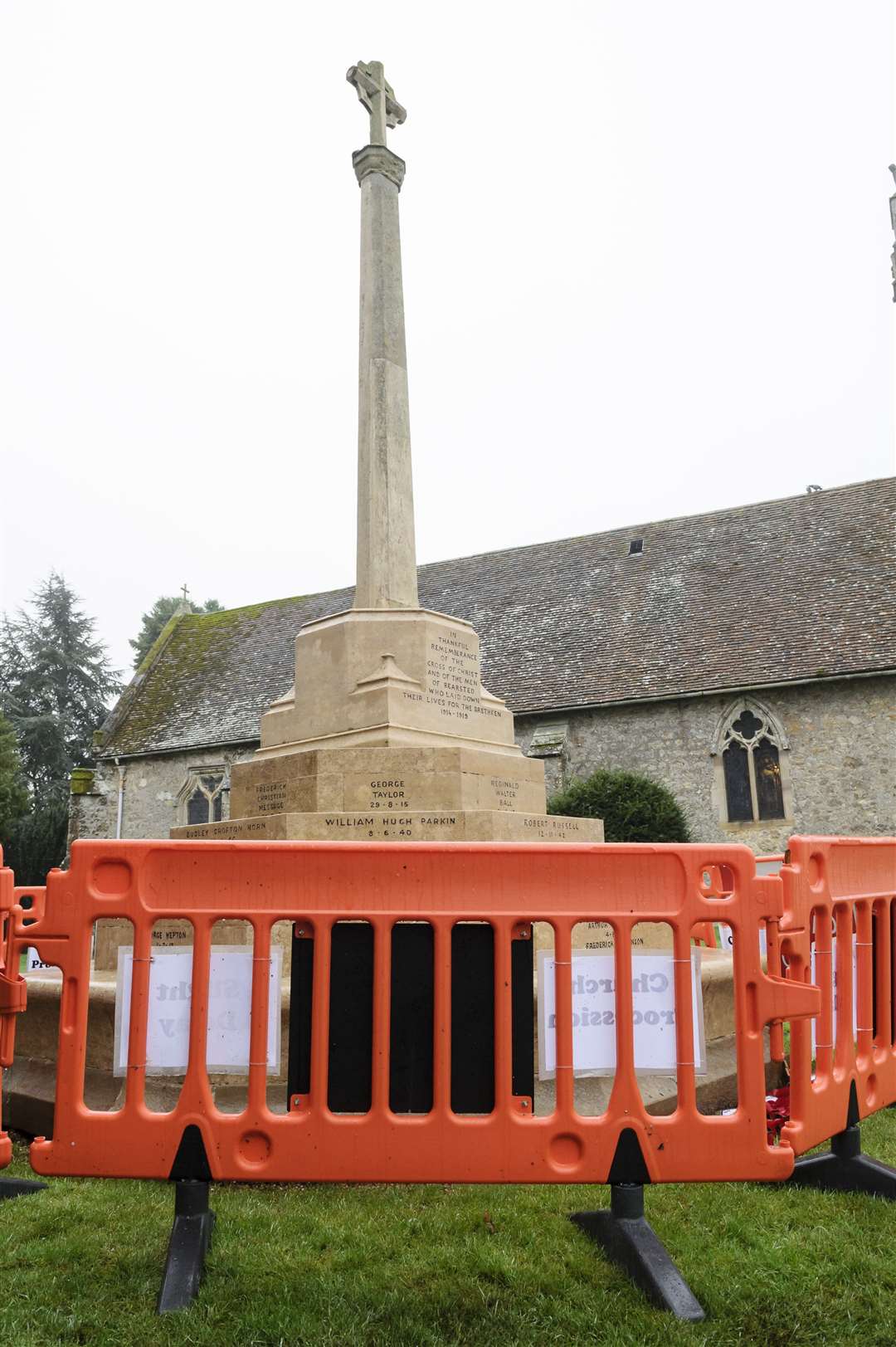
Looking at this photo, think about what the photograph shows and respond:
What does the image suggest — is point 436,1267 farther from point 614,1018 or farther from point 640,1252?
point 614,1018

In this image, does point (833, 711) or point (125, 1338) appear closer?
point (125, 1338)

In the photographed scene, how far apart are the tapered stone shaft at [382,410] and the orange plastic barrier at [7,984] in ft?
14.3

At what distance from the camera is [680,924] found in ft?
10.3

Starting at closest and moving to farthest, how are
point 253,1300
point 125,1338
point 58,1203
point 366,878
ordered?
point 125,1338 < point 253,1300 < point 366,878 < point 58,1203

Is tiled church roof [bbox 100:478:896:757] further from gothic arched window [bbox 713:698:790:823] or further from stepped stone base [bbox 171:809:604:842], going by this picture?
stepped stone base [bbox 171:809:604:842]

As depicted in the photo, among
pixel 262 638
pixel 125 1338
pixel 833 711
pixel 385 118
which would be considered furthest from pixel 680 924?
pixel 262 638

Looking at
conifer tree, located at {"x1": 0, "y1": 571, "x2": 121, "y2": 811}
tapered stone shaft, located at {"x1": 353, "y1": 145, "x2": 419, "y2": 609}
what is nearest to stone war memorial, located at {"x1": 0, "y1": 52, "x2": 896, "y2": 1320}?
tapered stone shaft, located at {"x1": 353, "y1": 145, "x2": 419, "y2": 609}

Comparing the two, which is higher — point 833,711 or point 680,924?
point 833,711

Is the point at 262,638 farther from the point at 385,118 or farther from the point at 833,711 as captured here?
the point at 385,118

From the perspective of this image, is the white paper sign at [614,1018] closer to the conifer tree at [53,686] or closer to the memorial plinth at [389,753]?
the memorial plinth at [389,753]

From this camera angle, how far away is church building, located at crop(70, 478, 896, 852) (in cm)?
1800

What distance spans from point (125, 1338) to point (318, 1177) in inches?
25.1

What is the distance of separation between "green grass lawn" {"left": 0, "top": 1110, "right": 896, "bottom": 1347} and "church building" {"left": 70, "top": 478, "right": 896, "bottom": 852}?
49.4 feet

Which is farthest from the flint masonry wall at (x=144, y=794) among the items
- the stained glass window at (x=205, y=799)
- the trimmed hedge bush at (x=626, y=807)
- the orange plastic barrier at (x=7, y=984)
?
the orange plastic barrier at (x=7, y=984)
